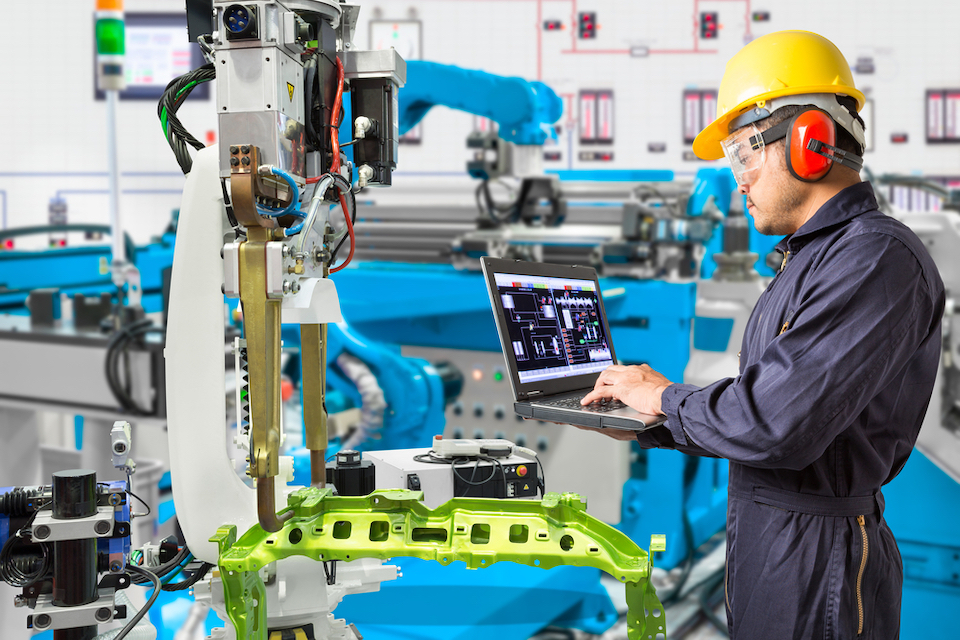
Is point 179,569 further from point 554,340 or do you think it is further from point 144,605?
point 554,340

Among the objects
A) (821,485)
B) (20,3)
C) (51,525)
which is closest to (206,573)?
(51,525)

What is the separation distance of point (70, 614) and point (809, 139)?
159 centimetres

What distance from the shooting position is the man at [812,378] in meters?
1.31

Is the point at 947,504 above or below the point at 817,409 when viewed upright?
below

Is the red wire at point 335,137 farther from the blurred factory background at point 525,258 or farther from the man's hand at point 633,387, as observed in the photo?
the man's hand at point 633,387

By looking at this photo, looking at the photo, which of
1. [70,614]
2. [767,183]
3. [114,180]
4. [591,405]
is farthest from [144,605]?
[114,180]

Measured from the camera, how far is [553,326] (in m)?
1.96

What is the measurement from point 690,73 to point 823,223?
5413 millimetres

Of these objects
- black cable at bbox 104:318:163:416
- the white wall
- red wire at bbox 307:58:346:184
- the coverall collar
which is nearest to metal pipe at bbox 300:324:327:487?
red wire at bbox 307:58:346:184

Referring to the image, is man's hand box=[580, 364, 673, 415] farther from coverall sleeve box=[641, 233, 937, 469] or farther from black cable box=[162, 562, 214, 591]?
black cable box=[162, 562, 214, 591]

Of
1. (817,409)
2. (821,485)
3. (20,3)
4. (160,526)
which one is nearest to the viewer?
(817,409)

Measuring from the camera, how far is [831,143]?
148 cm

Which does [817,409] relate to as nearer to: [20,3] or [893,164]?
[893,164]

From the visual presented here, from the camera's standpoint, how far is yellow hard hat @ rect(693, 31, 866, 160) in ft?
5.01
